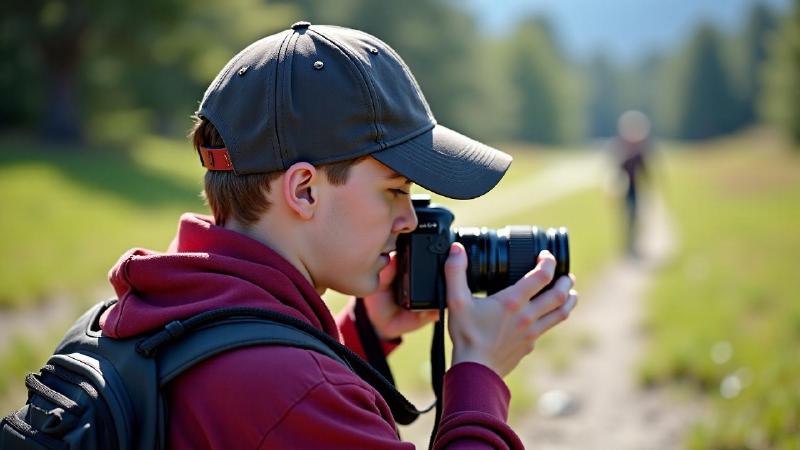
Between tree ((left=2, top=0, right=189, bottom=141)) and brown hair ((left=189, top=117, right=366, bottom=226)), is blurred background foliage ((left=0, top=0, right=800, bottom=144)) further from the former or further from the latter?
brown hair ((left=189, top=117, right=366, bottom=226))

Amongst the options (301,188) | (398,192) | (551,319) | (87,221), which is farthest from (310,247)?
(87,221)

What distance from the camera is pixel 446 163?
194 cm

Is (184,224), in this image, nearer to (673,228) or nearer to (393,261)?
(393,261)

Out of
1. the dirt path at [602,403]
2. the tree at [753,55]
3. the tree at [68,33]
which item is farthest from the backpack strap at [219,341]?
the tree at [753,55]

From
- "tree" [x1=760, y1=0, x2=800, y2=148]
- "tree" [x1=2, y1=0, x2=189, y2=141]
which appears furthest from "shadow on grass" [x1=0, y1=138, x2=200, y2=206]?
"tree" [x1=760, y1=0, x2=800, y2=148]

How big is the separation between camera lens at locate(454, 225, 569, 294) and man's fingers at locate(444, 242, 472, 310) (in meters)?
0.07

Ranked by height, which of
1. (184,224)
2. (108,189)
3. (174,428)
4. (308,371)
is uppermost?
(184,224)

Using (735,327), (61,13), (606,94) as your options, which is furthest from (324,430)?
(606,94)

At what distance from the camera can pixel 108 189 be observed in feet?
44.7

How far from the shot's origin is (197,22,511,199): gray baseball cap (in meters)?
1.73

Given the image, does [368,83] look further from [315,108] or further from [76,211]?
[76,211]

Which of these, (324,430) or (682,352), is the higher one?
(324,430)

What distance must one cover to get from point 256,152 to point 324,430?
26.5 inches

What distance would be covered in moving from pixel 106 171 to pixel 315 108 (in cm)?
1535
